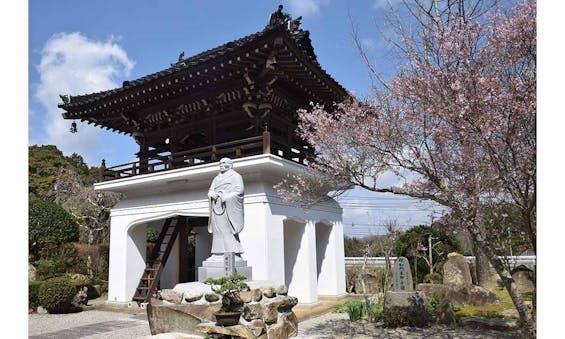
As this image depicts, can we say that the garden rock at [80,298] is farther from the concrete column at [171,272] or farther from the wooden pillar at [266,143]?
the wooden pillar at [266,143]

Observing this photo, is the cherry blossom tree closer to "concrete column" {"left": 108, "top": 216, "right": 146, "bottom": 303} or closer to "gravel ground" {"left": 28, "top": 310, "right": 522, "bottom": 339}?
"gravel ground" {"left": 28, "top": 310, "right": 522, "bottom": 339}

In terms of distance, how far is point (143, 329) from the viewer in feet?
30.3

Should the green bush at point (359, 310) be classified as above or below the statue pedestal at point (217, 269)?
below

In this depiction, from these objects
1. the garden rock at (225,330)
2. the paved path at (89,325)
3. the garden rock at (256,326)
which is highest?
the garden rock at (225,330)

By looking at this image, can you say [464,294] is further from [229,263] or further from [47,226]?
[47,226]

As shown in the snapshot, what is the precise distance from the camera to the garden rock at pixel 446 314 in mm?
9094

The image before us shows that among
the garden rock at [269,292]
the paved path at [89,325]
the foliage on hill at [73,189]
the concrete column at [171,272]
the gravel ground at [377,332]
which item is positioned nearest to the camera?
the garden rock at [269,292]

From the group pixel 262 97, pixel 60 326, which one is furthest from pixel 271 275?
pixel 60 326

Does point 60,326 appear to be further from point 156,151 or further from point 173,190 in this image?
point 156,151

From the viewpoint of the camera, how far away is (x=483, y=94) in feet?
14.2

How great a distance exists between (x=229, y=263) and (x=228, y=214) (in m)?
0.90

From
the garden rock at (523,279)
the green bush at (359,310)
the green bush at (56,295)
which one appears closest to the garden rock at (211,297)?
the green bush at (359,310)

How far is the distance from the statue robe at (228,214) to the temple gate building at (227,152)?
7.31 ft

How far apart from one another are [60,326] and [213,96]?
686 cm
